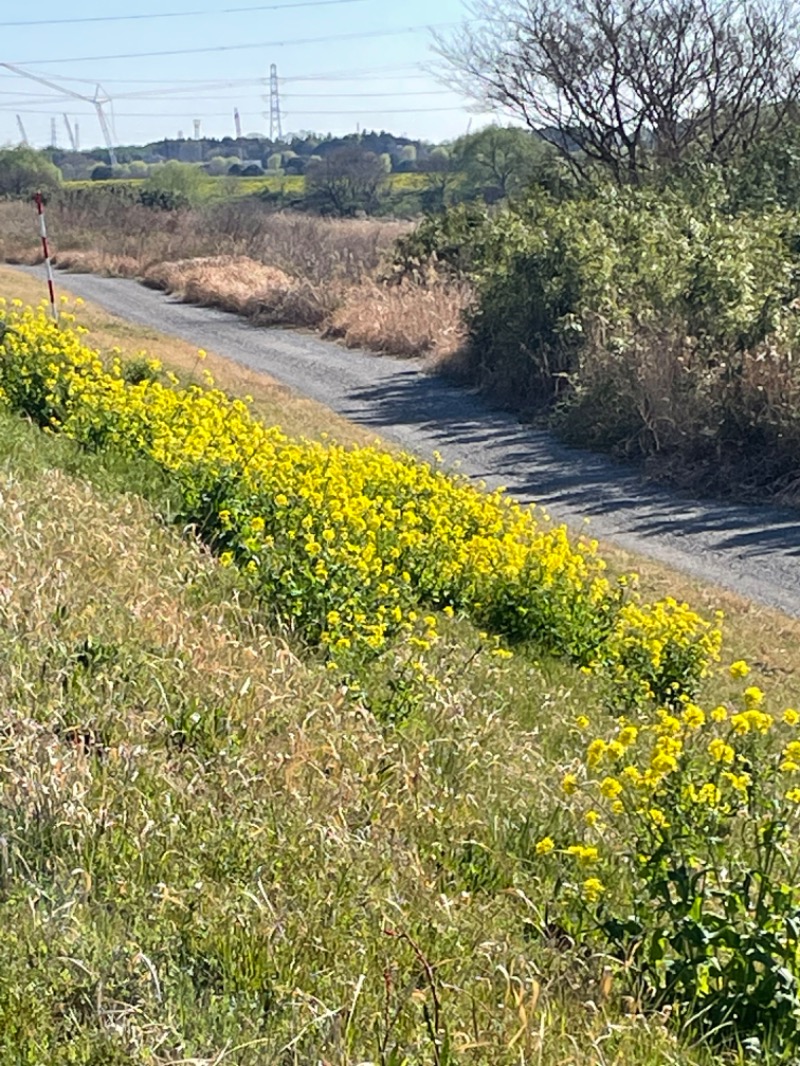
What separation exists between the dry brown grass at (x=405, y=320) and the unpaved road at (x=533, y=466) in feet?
1.55

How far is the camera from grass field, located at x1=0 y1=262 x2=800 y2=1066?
2561 millimetres

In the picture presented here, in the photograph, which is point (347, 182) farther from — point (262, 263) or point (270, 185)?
point (262, 263)

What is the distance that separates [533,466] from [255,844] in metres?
10.6

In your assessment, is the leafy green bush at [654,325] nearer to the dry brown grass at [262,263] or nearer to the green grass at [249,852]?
the dry brown grass at [262,263]

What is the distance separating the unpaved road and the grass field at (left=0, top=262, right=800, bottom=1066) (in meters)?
4.70

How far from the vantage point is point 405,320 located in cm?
2172

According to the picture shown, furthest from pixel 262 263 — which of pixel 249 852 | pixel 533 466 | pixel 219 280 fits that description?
pixel 249 852

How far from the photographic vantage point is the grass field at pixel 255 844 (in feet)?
8.40

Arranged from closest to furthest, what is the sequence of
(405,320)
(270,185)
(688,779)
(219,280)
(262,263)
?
(688,779), (405,320), (219,280), (262,263), (270,185)

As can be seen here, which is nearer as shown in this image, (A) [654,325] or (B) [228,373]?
(A) [654,325]

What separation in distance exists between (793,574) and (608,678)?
12.3 ft

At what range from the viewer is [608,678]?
6707mm

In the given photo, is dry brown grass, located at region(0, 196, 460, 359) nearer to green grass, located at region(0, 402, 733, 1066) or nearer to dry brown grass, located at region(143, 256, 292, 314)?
dry brown grass, located at region(143, 256, 292, 314)

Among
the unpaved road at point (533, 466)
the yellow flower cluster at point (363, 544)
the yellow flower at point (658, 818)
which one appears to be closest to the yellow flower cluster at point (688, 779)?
the yellow flower at point (658, 818)
